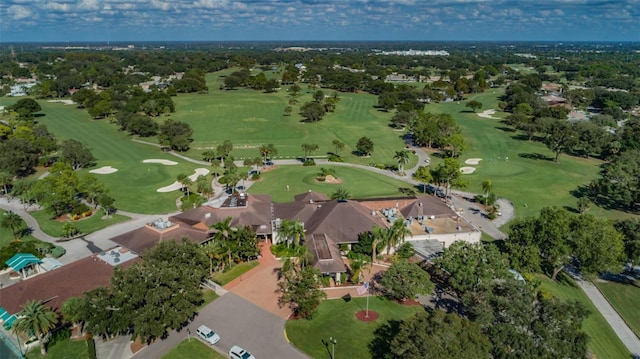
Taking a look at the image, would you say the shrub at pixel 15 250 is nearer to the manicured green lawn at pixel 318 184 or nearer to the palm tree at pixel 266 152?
the manicured green lawn at pixel 318 184

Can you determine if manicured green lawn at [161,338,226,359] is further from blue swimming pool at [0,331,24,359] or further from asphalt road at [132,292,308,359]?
blue swimming pool at [0,331,24,359]

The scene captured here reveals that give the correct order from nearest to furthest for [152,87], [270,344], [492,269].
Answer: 1. [270,344]
2. [492,269]
3. [152,87]

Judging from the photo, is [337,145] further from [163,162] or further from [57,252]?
[57,252]

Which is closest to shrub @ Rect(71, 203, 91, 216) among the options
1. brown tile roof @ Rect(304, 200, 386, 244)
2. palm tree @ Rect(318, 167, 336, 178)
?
brown tile roof @ Rect(304, 200, 386, 244)

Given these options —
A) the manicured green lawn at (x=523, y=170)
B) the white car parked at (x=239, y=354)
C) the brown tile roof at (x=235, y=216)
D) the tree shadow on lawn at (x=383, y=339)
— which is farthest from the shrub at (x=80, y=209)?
the manicured green lawn at (x=523, y=170)

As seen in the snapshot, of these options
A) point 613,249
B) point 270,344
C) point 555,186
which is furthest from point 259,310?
point 555,186

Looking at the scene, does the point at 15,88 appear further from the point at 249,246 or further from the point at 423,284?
the point at 423,284
